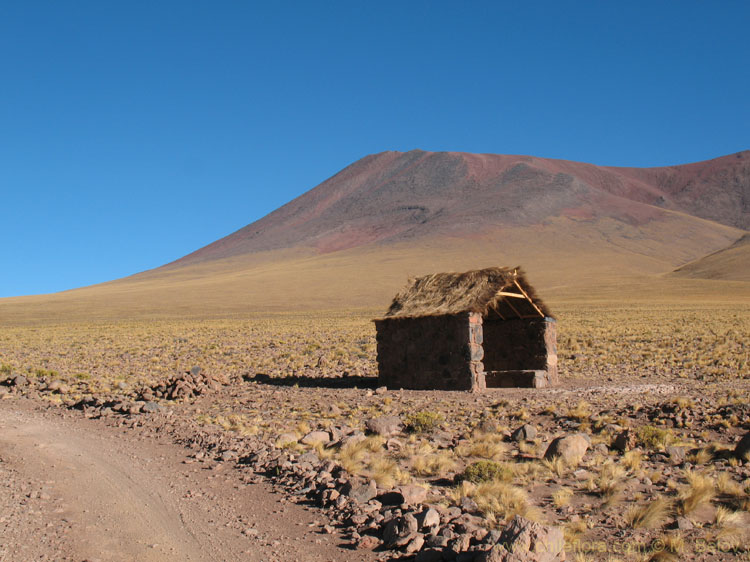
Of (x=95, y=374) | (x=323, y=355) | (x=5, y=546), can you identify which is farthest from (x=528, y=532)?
(x=323, y=355)

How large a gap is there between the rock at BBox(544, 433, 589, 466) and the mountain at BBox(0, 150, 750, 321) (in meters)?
52.0

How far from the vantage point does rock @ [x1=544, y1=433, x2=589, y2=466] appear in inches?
321

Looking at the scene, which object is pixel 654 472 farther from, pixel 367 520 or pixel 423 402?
pixel 423 402

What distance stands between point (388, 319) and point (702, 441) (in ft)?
28.9

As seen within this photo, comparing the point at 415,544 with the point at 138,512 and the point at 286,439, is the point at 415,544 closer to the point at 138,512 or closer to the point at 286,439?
the point at 138,512

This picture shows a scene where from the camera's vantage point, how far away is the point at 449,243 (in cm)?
11956

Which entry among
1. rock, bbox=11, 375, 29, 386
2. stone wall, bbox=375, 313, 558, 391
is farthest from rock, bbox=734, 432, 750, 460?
rock, bbox=11, 375, 29, 386

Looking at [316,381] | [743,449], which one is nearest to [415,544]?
[743,449]

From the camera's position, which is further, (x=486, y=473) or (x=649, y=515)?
(x=486, y=473)

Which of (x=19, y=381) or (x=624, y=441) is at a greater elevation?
(x=19, y=381)

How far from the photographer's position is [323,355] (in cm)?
2498

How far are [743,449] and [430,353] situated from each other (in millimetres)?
8624

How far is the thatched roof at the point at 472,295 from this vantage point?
15.7m

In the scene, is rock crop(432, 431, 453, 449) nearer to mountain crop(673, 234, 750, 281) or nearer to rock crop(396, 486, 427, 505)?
rock crop(396, 486, 427, 505)
